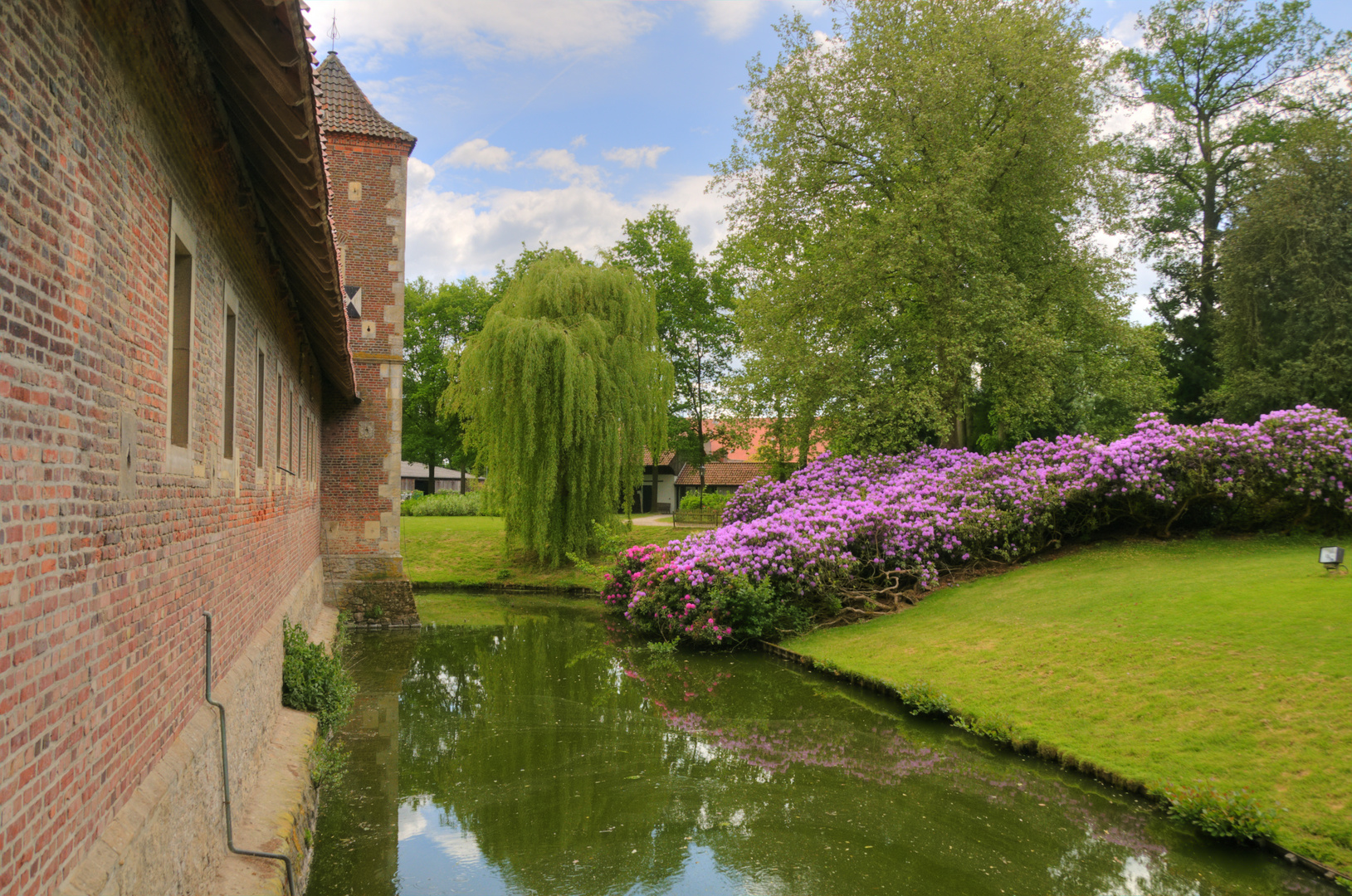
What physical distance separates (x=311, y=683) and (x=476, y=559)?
53.7 ft

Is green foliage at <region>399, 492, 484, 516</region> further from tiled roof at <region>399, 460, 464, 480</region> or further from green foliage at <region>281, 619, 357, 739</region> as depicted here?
green foliage at <region>281, 619, 357, 739</region>

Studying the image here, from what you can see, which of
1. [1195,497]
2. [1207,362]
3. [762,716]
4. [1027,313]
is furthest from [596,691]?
[1207,362]

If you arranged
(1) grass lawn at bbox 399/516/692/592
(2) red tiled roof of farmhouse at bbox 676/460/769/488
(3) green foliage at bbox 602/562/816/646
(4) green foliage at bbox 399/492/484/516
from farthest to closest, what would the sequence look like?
(2) red tiled roof of farmhouse at bbox 676/460/769/488 < (4) green foliage at bbox 399/492/484/516 < (1) grass lawn at bbox 399/516/692/592 < (3) green foliage at bbox 602/562/816/646

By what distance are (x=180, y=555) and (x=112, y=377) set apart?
1459 millimetres

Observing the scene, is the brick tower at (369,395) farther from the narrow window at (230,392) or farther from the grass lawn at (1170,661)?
the narrow window at (230,392)

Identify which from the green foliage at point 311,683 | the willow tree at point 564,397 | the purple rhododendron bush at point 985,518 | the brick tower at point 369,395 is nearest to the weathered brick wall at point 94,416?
the green foliage at point 311,683

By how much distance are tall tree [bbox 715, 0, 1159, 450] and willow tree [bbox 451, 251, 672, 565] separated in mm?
3662

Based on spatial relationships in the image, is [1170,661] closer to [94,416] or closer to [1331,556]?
[1331,556]

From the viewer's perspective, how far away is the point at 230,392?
646 centimetres

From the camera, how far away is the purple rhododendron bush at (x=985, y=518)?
14.5 meters

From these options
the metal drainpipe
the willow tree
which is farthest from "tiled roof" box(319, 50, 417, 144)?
the metal drainpipe

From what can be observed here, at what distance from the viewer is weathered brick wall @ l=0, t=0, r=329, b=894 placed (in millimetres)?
2359

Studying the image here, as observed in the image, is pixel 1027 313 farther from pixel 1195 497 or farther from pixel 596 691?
pixel 596 691

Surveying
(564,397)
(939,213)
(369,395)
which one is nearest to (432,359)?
(564,397)
